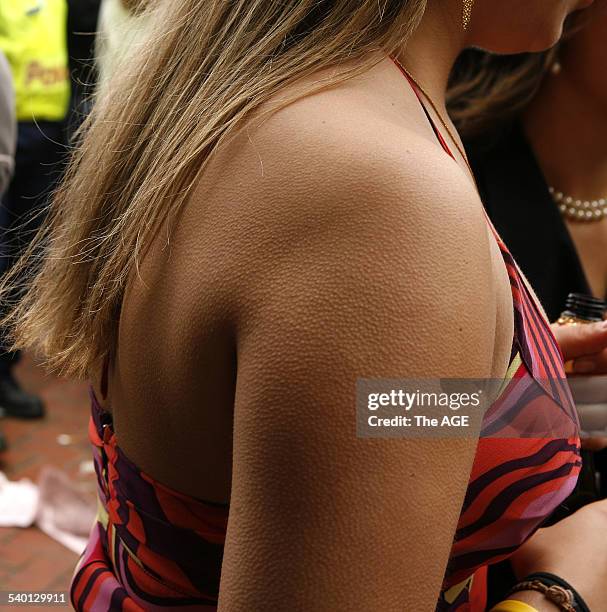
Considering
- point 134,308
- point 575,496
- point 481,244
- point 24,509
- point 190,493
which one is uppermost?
point 481,244

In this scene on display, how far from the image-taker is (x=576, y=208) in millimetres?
1749

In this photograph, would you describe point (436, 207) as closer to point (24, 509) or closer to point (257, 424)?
point (257, 424)

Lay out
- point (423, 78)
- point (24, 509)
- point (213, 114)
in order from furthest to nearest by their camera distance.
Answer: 1. point (24, 509)
2. point (423, 78)
3. point (213, 114)

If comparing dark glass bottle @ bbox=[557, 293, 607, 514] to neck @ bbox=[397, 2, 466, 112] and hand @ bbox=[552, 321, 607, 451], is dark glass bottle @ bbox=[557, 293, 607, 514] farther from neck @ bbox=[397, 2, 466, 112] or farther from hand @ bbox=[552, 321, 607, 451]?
neck @ bbox=[397, 2, 466, 112]

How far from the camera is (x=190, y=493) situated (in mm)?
846

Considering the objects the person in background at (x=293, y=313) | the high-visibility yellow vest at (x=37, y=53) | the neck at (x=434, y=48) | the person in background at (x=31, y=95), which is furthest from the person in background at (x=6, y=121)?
the neck at (x=434, y=48)

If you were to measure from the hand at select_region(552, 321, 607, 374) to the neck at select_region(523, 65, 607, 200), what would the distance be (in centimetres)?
62

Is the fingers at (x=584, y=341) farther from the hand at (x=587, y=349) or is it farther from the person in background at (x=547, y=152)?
the person in background at (x=547, y=152)

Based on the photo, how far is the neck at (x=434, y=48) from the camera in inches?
36.4

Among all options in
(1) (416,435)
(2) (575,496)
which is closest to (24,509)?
(2) (575,496)

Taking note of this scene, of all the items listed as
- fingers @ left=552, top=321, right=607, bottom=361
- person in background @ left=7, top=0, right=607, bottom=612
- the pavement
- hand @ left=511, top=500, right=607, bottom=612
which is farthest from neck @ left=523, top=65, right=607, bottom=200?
the pavement

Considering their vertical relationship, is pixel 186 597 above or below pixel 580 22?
below

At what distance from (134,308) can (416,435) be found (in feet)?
1.02

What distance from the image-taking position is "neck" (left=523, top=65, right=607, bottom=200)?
1.74 meters
